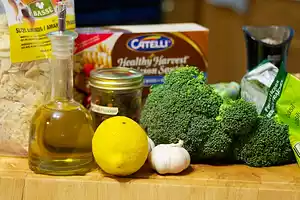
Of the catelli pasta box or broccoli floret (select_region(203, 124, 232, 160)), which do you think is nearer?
broccoli floret (select_region(203, 124, 232, 160))

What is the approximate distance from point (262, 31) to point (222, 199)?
1.25 feet

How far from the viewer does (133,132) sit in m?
0.75

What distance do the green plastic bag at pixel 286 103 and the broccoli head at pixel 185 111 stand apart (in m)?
0.09

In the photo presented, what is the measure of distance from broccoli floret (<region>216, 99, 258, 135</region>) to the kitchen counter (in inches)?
3.0

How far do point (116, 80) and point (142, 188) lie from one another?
7.2 inches

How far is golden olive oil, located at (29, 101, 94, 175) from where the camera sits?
77cm

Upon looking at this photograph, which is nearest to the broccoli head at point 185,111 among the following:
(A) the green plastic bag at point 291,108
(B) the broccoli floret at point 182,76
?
(B) the broccoli floret at point 182,76

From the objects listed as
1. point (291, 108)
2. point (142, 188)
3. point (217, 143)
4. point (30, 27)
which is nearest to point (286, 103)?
point (291, 108)

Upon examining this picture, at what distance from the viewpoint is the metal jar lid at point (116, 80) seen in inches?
33.2

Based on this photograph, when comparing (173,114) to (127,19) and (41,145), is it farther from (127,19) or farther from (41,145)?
(127,19)

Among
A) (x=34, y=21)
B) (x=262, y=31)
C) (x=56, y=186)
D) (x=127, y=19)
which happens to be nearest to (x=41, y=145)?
(x=56, y=186)

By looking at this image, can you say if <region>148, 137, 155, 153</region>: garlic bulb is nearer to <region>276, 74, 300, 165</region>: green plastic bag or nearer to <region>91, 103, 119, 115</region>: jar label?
<region>91, 103, 119, 115</region>: jar label

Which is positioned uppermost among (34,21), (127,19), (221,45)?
(34,21)

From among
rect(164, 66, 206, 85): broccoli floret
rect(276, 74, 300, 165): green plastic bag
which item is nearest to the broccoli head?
rect(164, 66, 206, 85): broccoli floret
